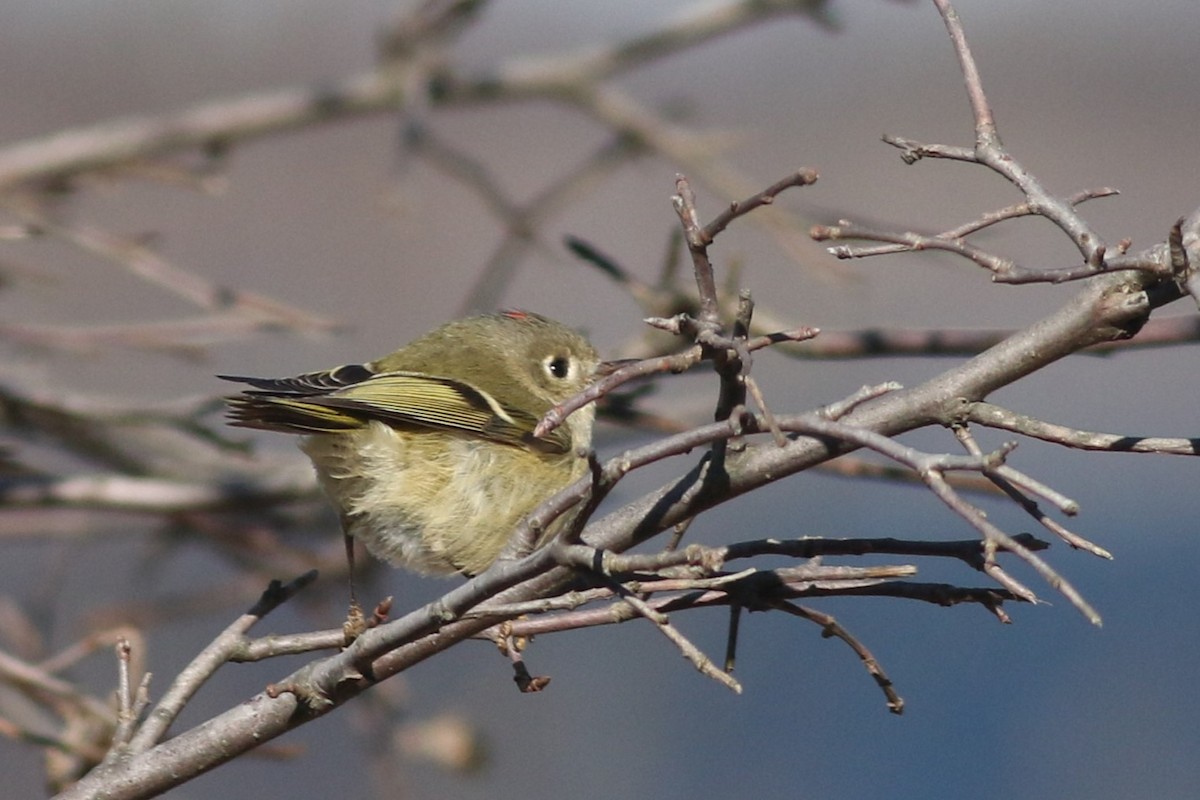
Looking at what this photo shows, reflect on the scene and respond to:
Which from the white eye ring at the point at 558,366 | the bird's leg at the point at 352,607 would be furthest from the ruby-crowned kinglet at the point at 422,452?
the white eye ring at the point at 558,366

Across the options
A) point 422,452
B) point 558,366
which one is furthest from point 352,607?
point 558,366

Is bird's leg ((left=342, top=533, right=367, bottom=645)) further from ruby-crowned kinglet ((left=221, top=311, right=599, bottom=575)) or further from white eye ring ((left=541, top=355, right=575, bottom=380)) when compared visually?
white eye ring ((left=541, top=355, right=575, bottom=380))

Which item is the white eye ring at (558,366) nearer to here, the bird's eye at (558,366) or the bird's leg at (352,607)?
the bird's eye at (558,366)

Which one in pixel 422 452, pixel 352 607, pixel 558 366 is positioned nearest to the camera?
pixel 352 607

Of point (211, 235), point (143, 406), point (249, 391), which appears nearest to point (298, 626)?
point (143, 406)

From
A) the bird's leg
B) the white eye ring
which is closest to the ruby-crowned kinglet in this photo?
the bird's leg

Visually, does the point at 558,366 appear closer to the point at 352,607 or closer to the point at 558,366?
the point at 558,366

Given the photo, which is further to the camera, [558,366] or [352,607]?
[558,366]

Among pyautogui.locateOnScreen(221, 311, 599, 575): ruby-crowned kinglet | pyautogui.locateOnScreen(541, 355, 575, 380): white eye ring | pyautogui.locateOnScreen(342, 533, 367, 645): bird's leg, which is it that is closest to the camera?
pyautogui.locateOnScreen(342, 533, 367, 645): bird's leg
